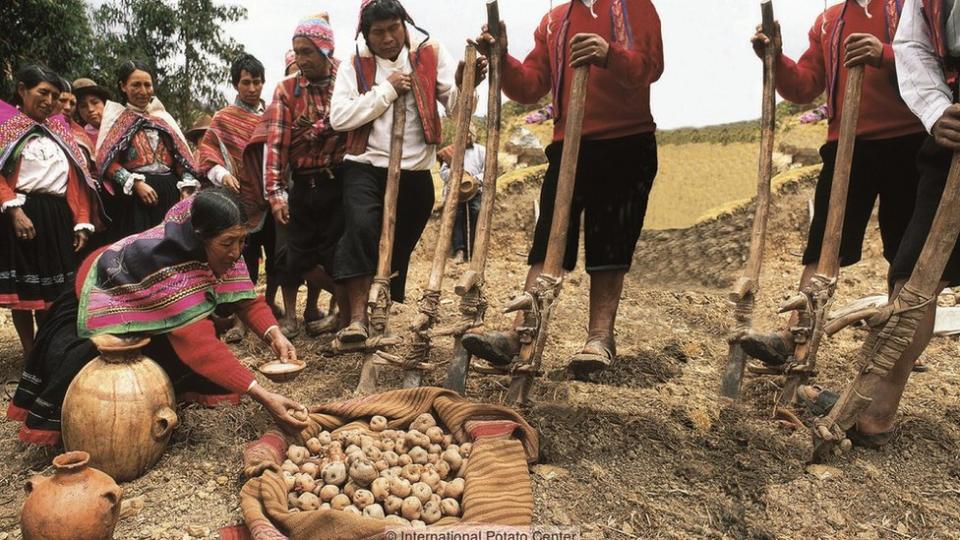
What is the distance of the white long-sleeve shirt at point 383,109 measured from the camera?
3635 mm

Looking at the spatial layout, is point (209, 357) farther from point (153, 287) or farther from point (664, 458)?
point (664, 458)

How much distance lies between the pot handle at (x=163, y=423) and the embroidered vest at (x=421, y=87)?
1579mm

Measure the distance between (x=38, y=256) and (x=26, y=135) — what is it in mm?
645

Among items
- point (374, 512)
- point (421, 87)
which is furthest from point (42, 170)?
point (374, 512)

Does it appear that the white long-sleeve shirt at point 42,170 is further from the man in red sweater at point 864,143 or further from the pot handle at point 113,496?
the man in red sweater at point 864,143

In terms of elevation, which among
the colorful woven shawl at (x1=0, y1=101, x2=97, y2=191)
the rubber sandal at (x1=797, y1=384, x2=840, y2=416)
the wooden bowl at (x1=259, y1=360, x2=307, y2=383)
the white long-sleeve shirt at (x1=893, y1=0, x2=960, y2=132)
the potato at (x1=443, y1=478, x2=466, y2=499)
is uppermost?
the white long-sleeve shirt at (x1=893, y1=0, x2=960, y2=132)

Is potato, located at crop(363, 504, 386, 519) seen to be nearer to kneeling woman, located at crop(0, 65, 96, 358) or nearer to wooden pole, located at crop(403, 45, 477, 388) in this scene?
wooden pole, located at crop(403, 45, 477, 388)

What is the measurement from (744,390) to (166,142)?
369 centimetres

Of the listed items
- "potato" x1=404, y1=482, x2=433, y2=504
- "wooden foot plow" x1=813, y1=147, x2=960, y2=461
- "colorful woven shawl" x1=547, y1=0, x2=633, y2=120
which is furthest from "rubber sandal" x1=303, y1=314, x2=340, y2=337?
"wooden foot plow" x1=813, y1=147, x2=960, y2=461

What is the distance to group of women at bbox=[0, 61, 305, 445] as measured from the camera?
Answer: 2842 millimetres

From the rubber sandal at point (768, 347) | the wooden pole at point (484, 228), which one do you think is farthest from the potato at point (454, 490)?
the rubber sandal at point (768, 347)

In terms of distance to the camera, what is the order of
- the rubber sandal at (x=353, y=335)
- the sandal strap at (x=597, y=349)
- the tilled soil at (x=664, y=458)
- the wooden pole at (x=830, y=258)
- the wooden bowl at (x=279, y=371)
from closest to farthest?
the tilled soil at (x=664, y=458) < the wooden bowl at (x=279, y=371) < the wooden pole at (x=830, y=258) < the sandal strap at (x=597, y=349) < the rubber sandal at (x=353, y=335)

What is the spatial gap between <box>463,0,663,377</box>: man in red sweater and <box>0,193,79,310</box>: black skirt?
2.52 metres

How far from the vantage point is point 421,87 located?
3.75 meters
